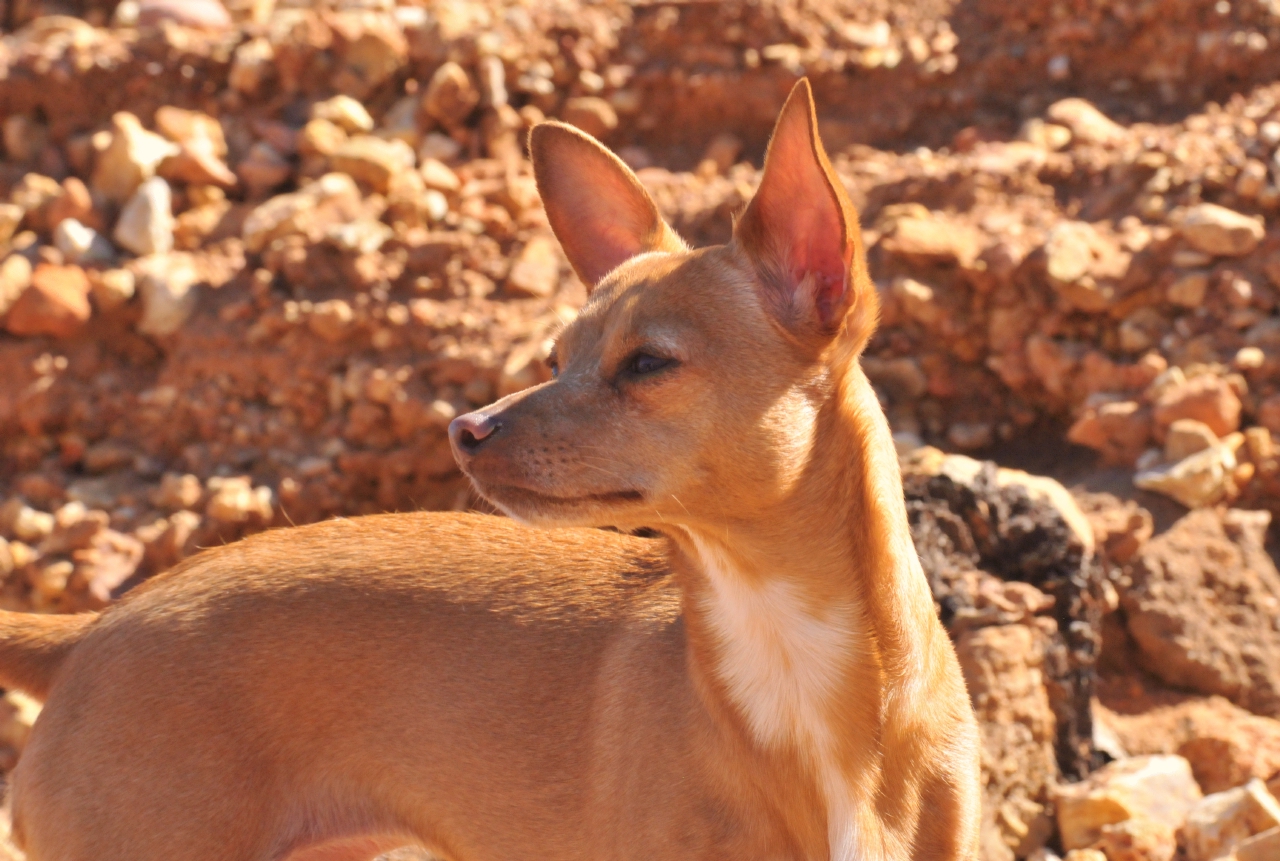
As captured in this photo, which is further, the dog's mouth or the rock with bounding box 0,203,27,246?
the rock with bounding box 0,203,27,246

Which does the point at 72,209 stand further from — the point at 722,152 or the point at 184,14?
the point at 722,152

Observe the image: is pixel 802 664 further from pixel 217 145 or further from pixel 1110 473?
pixel 217 145

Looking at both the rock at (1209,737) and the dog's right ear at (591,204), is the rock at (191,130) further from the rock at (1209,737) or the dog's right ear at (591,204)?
the rock at (1209,737)

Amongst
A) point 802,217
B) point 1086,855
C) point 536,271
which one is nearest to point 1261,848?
point 1086,855

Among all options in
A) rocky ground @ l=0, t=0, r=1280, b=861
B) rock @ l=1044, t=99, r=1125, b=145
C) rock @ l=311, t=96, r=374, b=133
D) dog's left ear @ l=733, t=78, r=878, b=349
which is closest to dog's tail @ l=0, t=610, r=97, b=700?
dog's left ear @ l=733, t=78, r=878, b=349

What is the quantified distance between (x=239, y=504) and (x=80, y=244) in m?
2.10

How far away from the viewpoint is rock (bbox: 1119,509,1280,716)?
5172 mm

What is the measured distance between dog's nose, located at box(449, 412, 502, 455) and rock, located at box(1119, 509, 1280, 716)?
339 cm

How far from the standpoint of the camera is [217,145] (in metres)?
8.17

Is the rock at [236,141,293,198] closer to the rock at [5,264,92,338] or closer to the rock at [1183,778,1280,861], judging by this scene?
the rock at [5,264,92,338]

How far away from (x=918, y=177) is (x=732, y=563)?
476 centimetres

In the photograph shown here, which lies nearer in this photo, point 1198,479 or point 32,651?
point 32,651

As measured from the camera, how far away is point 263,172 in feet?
26.1

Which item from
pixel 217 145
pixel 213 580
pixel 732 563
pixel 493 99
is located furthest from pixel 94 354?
pixel 732 563
